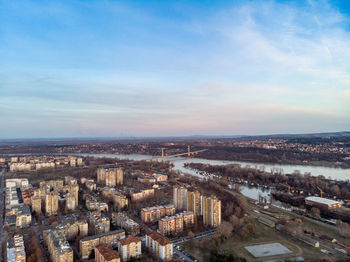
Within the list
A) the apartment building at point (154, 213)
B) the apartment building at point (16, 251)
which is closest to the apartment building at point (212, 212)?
the apartment building at point (154, 213)

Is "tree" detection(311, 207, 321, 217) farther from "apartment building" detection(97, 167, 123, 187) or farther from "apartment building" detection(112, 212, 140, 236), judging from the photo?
"apartment building" detection(97, 167, 123, 187)

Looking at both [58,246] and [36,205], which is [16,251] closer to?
[58,246]

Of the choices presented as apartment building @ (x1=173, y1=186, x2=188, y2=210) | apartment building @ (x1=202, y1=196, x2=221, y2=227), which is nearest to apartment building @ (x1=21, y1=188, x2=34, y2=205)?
apartment building @ (x1=173, y1=186, x2=188, y2=210)

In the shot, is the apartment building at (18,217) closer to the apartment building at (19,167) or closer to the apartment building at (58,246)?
the apartment building at (58,246)

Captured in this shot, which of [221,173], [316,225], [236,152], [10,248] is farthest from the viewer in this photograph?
[236,152]

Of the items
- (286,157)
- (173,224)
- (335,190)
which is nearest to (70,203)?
(173,224)

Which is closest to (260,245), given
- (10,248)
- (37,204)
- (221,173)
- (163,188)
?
(10,248)

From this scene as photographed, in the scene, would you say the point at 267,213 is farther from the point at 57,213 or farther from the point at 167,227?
the point at 57,213
